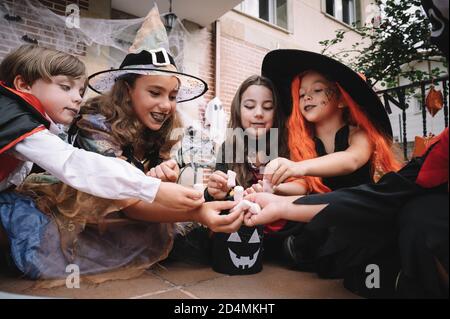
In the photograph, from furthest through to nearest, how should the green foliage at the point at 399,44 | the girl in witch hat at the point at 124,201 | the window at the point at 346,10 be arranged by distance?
the window at the point at 346,10 → the green foliage at the point at 399,44 → the girl in witch hat at the point at 124,201

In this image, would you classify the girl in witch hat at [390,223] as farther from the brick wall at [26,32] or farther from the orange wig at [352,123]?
the brick wall at [26,32]

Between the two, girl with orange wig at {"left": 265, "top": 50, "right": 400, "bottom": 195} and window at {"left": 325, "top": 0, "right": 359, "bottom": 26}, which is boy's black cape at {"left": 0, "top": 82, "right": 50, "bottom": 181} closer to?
girl with orange wig at {"left": 265, "top": 50, "right": 400, "bottom": 195}

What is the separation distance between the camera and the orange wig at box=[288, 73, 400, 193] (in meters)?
1.26

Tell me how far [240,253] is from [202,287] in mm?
198

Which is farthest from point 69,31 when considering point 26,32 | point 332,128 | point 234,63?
point 332,128

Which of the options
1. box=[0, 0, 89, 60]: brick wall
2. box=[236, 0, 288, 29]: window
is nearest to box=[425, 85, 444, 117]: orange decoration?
box=[0, 0, 89, 60]: brick wall

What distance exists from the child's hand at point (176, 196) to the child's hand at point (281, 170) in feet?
0.84

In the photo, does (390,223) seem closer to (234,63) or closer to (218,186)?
(218,186)

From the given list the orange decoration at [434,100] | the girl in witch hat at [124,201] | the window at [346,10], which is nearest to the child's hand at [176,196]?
the girl in witch hat at [124,201]

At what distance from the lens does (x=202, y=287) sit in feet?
3.25

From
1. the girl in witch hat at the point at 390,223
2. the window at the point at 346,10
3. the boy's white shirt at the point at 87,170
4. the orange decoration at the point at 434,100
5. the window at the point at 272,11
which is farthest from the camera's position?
the window at the point at 346,10

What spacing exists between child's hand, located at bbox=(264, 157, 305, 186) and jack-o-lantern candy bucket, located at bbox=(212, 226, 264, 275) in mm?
207

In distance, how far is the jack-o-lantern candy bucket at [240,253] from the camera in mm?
1125

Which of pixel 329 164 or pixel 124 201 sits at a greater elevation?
pixel 329 164
